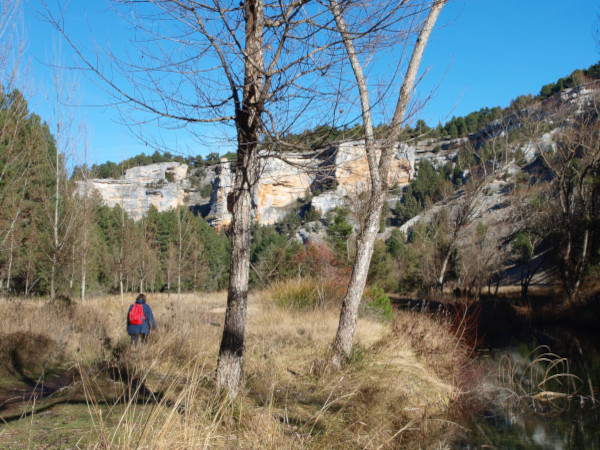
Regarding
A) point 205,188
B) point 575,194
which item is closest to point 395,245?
point 205,188

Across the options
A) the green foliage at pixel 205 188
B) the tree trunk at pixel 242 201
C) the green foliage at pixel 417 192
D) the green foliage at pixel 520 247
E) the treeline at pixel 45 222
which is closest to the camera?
the tree trunk at pixel 242 201

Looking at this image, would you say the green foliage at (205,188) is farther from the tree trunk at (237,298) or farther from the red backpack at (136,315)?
the tree trunk at (237,298)

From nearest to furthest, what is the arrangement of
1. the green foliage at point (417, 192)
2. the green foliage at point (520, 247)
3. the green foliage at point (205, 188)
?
the green foliage at point (205, 188), the green foliage at point (520, 247), the green foliage at point (417, 192)

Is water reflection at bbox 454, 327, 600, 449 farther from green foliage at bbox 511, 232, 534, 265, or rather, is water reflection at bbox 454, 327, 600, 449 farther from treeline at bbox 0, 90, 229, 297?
green foliage at bbox 511, 232, 534, 265

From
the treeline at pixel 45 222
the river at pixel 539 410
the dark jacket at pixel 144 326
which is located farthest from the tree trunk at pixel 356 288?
the treeline at pixel 45 222

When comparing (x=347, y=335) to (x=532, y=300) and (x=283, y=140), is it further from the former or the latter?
(x=532, y=300)

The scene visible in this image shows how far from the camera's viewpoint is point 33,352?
7.27m

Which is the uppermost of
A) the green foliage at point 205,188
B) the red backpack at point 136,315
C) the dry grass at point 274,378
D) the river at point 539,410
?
the green foliage at point 205,188

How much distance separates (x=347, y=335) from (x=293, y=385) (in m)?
1.25

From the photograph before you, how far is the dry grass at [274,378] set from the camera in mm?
3611

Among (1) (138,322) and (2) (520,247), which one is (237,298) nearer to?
(1) (138,322)

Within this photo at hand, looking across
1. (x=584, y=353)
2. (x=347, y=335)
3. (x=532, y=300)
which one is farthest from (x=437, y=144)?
(x=347, y=335)

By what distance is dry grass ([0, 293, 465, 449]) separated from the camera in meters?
3.61

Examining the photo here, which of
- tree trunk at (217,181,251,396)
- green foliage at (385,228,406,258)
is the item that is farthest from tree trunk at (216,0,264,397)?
green foliage at (385,228,406,258)
